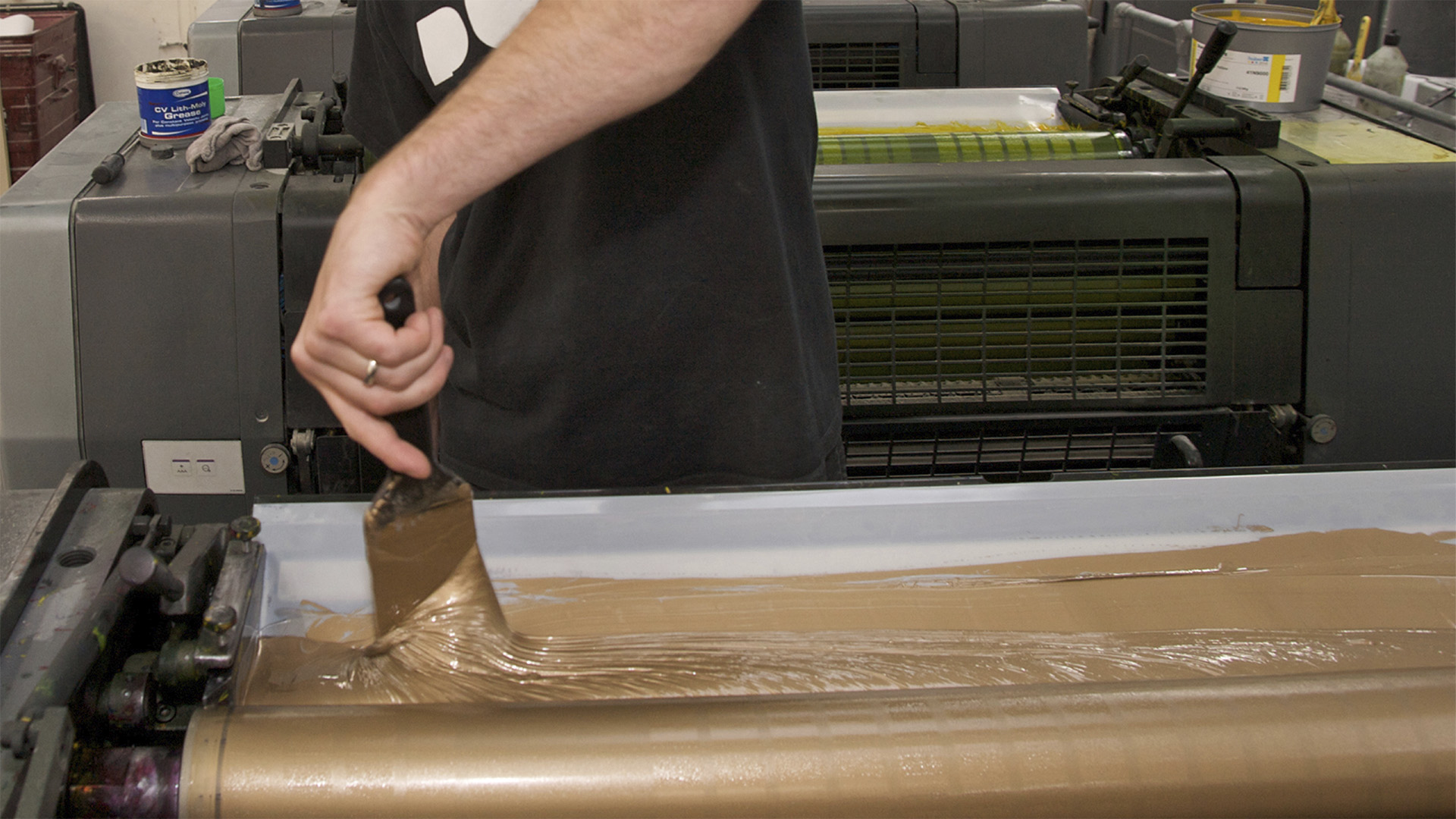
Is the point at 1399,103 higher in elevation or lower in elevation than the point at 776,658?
higher

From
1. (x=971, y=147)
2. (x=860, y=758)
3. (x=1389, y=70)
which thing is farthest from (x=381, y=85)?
(x=1389, y=70)

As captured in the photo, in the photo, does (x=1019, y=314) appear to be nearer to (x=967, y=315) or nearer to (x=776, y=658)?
(x=967, y=315)

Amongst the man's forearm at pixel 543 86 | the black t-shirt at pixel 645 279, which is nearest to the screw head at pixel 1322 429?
the black t-shirt at pixel 645 279

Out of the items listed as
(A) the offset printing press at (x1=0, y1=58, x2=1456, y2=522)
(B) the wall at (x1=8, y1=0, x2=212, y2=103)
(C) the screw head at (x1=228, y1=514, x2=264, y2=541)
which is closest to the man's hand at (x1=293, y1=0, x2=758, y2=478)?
(C) the screw head at (x1=228, y1=514, x2=264, y2=541)

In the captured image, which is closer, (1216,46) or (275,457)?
(275,457)

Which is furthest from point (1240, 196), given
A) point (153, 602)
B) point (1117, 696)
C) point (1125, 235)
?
point (153, 602)

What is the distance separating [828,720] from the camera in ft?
1.88

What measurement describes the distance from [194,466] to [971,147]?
3.85ft

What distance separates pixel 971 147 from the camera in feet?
5.35

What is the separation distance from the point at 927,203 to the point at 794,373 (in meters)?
0.42

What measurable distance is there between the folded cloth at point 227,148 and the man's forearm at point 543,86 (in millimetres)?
775

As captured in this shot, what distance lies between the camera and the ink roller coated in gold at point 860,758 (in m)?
0.54

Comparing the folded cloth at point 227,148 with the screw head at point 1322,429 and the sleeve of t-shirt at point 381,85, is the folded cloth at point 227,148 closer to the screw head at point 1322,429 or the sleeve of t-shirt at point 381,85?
the sleeve of t-shirt at point 381,85

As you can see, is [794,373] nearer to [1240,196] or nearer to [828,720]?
[828,720]
